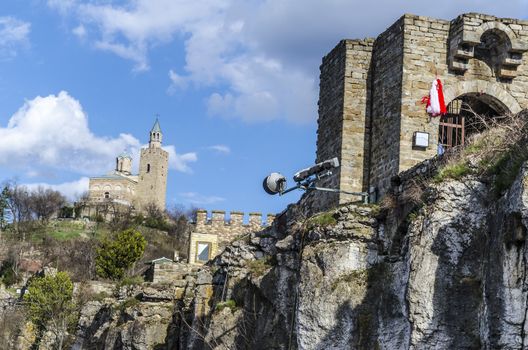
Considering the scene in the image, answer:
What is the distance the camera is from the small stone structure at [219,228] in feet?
137

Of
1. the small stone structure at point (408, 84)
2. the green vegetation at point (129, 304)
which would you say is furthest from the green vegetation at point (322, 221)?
the green vegetation at point (129, 304)

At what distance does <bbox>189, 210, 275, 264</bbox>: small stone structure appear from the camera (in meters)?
41.8

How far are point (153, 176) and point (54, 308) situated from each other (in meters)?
100

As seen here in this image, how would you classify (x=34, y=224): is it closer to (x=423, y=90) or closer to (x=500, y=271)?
(x=423, y=90)

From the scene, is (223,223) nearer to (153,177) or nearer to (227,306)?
(227,306)

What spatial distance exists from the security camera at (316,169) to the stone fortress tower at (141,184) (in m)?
110

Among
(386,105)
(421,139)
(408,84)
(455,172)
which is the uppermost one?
(408,84)

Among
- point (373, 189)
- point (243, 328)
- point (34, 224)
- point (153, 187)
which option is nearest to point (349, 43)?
point (373, 189)

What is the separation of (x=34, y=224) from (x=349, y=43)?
280 ft

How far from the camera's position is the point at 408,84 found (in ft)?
61.1

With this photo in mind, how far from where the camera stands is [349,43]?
20.1m

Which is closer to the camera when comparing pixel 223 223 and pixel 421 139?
pixel 421 139

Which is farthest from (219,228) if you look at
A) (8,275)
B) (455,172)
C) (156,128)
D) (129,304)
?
(156,128)

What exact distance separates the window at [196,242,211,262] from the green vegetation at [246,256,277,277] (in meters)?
21.2
